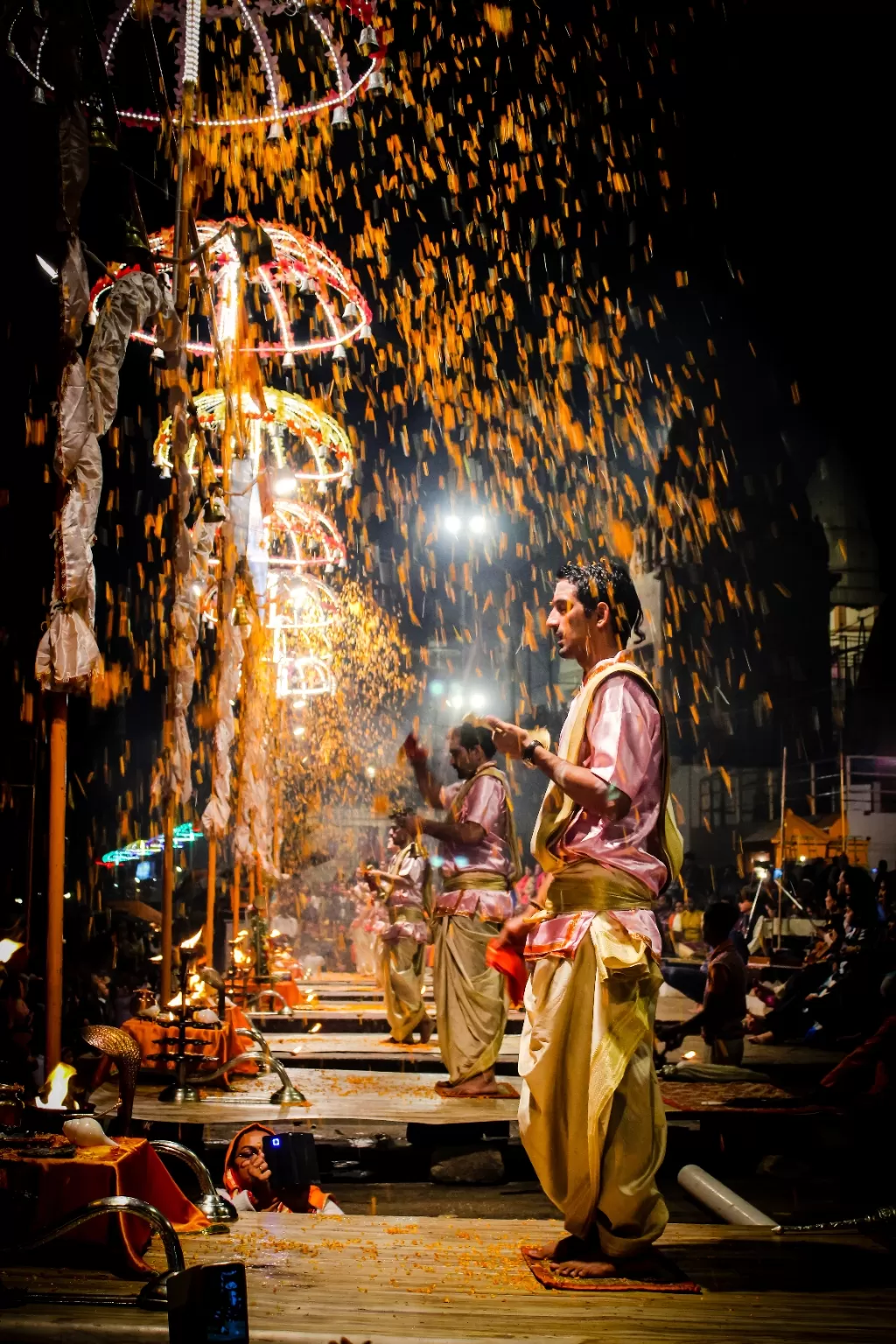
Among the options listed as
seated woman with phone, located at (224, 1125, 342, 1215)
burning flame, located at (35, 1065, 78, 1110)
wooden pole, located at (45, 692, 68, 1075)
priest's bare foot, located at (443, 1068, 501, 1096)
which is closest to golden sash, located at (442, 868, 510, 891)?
priest's bare foot, located at (443, 1068, 501, 1096)

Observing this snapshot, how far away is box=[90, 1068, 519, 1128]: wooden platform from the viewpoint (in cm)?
732

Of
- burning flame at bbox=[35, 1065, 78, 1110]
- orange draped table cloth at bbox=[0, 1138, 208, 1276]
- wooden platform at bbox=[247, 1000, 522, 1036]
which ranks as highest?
burning flame at bbox=[35, 1065, 78, 1110]

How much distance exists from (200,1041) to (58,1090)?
310 centimetres

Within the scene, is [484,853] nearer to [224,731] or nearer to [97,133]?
[224,731]

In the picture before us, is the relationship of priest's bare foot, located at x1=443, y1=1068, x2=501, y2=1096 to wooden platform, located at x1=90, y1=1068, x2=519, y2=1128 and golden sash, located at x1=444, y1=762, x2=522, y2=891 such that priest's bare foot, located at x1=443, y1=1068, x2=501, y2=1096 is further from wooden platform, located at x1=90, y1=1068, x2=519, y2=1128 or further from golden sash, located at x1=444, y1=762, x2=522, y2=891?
golden sash, located at x1=444, y1=762, x2=522, y2=891

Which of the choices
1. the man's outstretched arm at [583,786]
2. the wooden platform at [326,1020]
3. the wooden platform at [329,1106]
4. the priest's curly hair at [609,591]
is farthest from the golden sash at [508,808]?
the wooden platform at [326,1020]

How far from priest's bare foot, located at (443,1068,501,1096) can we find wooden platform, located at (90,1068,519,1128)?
0.35 feet

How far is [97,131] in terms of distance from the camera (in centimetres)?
570

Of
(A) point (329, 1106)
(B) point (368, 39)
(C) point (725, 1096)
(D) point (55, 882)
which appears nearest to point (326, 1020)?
(A) point (329, 1106)

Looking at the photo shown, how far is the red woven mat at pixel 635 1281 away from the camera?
3.56 m

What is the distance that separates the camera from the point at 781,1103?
25.9 feet

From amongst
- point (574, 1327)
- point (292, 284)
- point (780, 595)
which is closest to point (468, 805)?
point (574, 1327)

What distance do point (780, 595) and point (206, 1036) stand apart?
33.0 meters

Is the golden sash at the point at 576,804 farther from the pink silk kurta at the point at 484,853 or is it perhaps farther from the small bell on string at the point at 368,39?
the small bell on string at the point at 368,39
